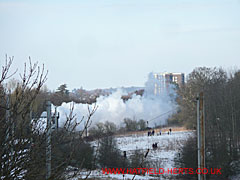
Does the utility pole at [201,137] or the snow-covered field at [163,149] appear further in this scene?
the snow-covered field at [163,149]

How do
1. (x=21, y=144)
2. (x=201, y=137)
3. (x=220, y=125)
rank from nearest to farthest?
(x=21, y=144) < (x=201, y=137) < (x=220, y=125)

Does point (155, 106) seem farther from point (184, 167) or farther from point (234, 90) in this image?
point (184, 167)

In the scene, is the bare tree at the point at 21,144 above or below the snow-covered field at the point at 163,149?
above

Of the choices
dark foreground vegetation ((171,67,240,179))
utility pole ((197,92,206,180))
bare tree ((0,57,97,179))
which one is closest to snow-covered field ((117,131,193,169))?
dark foreground vegetation ((171,67,240,179))

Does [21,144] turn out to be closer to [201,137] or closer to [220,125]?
[201,137]

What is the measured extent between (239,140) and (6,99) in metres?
24.8

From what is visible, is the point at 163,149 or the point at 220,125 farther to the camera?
the point at 163,149

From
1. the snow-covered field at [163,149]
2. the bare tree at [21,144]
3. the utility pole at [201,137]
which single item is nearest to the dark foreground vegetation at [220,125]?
the snow-covered field at [163,149]

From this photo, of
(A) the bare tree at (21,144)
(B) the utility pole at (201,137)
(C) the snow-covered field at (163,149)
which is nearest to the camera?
(A) the bare tree at (21,144)

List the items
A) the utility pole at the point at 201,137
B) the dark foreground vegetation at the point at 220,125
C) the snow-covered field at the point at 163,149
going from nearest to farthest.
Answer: the utility pole at the point at 201,137, the dark foreground vegetation at the point at 220,125, the snow-covered field at the point at 163,149

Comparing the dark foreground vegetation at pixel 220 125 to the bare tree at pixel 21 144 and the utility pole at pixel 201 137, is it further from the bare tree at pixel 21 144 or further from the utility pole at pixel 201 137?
the bare tree at pixel 21 144

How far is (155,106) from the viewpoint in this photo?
62.7 m

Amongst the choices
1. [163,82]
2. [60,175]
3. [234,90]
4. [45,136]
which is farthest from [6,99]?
[163,82]

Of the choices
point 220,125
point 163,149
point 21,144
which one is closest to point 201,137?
point 21,144
